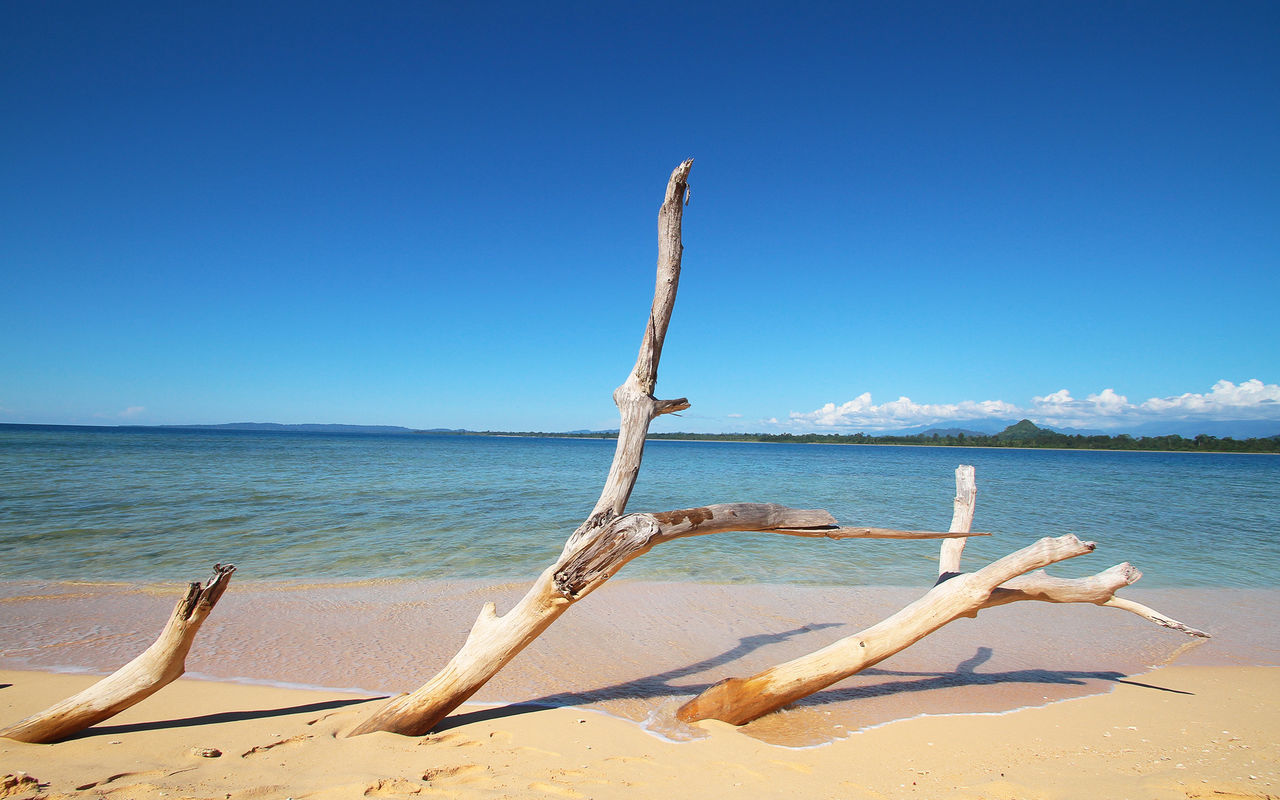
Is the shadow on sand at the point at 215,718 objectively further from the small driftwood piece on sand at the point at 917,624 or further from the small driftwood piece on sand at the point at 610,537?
the small driftwood piece on sand at the point at 917,624

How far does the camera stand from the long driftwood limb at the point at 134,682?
3.28m

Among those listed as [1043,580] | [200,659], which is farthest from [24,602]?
[1043,580]

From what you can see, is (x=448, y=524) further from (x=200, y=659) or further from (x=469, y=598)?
(x=200, y=659)

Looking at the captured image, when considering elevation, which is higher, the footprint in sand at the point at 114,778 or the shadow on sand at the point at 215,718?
the footprint in sand at the point at 114,778

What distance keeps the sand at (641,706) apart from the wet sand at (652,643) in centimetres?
3

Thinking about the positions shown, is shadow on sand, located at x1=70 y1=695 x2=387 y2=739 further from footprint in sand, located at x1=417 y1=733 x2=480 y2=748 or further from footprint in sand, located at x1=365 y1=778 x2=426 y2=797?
footprint in sand, located at x1=365 y1=778 x2=426 y2=797

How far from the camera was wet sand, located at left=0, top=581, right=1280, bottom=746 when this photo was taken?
182 inches

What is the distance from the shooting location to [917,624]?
420cm

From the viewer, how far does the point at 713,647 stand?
586 centimetres

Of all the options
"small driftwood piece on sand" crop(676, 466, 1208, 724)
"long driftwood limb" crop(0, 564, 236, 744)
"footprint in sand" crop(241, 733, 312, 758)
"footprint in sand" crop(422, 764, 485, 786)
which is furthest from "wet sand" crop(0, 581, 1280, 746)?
"long driftwood limb" crop(0, 564, 236, 744)

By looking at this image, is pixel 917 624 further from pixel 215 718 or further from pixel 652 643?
pixel 215 718

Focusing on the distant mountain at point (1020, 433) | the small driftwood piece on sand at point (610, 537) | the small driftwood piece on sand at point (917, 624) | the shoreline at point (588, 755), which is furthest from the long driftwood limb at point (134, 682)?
the distant mountain at point (1020, 433)

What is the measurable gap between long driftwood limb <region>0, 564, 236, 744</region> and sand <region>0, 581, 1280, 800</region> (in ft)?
0.30

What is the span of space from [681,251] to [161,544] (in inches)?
431
